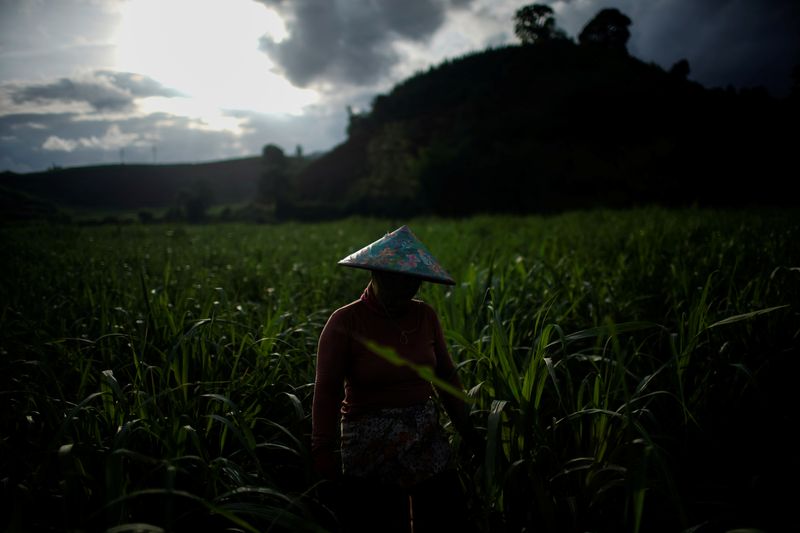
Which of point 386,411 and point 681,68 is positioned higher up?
point 681,68

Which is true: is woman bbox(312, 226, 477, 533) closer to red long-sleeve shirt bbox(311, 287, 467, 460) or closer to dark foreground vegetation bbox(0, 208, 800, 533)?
red long-sleeve shirt bbox(311, 287, 467, 460)

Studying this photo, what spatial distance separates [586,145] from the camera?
1069 inches

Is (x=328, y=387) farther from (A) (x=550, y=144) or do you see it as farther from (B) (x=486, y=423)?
(A) (x=550, y=144)

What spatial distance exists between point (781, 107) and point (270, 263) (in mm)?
31395

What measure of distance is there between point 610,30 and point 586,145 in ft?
121

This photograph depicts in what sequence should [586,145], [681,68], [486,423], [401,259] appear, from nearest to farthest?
[401,259]
[486,423]
[586,145]
[681,68]

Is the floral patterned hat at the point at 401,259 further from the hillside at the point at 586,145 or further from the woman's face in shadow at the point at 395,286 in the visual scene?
the hillside at the point at 586,145

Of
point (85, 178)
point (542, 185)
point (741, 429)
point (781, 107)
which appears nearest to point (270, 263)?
point (741, 429)

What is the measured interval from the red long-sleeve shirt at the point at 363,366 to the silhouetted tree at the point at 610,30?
6261cm

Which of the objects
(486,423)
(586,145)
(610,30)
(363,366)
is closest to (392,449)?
(363,366)

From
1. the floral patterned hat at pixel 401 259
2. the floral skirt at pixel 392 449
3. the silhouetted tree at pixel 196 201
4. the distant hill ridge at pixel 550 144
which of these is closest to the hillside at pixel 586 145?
the distant hill ridge at pixel 550 144

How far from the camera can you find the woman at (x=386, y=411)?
130cm

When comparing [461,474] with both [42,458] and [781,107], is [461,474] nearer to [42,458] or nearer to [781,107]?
[42,458]

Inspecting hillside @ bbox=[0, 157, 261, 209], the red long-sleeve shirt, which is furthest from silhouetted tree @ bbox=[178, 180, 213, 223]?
the red long-sleeve shirt
